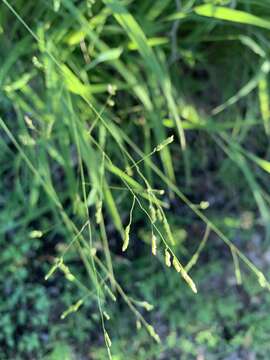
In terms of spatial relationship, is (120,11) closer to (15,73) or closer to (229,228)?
(15,73)

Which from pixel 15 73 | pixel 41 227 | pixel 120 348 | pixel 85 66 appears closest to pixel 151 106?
pixel 85 66

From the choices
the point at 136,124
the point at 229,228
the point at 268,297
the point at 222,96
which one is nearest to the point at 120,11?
the point at 136,124

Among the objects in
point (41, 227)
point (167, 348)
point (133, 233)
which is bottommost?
point (167, 348)

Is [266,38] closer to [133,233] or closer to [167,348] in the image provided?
[133,233]

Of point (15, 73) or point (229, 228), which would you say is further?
point (229, 228)

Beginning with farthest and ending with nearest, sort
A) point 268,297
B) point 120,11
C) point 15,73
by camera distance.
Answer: point 268,297 → point 15,73 → point 120,11

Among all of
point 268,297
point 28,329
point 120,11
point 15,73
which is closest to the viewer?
point 120,11

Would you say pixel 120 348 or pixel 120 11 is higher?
pixel 120 11
